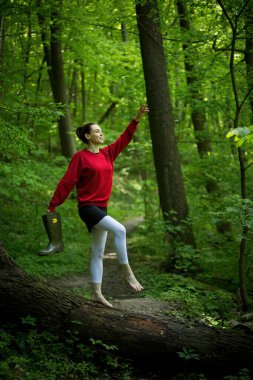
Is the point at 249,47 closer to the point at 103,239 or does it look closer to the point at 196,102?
the point at 196,102

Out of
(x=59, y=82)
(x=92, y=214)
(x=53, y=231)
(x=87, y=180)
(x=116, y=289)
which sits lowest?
(x=116, y=289)

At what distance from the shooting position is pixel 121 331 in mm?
4891

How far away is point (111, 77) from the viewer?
15.6m

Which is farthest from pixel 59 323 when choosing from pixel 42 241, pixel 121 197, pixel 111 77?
pixel 121 197

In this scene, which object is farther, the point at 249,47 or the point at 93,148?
the point at 249,47

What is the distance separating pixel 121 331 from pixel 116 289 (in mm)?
3607

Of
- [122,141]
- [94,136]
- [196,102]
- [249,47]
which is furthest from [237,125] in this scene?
[196,102]

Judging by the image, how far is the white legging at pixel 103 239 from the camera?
509 cm

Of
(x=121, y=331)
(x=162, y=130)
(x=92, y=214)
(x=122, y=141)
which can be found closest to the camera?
(x=121, y=331)

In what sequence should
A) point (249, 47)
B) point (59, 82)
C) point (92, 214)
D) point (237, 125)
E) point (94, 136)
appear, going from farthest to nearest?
point (59, 82), point (249, 47), point (237, 125), point (94, 136), point (92, 214)

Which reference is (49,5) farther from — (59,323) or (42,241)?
(59,323)

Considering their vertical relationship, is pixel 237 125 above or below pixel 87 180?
above

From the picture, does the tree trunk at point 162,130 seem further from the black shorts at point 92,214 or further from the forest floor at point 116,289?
the black shorts at point 92,214

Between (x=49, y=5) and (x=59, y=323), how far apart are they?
795cm
